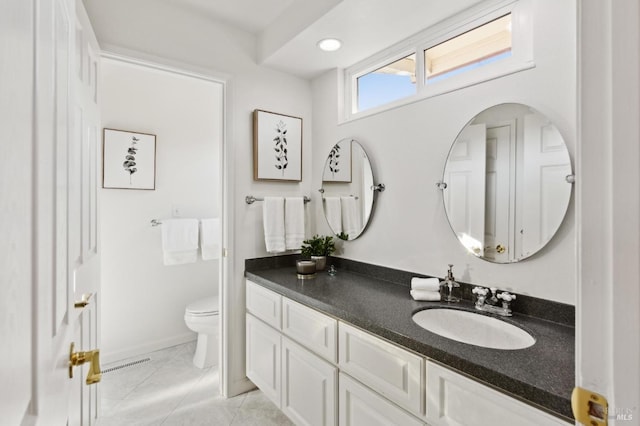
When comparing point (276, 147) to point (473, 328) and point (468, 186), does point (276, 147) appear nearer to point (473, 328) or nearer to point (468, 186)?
point (468, 186)

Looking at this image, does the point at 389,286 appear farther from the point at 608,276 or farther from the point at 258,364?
the point at 608,276

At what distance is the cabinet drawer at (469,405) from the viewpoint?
2.80ft

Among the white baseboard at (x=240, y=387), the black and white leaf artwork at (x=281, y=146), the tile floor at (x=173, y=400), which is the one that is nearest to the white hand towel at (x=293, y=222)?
the black and white leaf artwork at (x=281, y=146)

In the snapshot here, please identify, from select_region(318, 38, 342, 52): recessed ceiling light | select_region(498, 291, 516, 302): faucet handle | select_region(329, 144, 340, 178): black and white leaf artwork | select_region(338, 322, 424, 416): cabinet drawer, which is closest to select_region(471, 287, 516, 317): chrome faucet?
select_region(498, 291, 516, 302): faucet handle

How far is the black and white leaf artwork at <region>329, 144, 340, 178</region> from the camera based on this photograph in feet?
7.65

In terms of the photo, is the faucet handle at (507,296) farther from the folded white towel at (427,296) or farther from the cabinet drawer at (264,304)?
the cabinet drawer at (264,304)

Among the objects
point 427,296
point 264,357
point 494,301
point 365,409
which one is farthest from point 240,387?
point 494,301

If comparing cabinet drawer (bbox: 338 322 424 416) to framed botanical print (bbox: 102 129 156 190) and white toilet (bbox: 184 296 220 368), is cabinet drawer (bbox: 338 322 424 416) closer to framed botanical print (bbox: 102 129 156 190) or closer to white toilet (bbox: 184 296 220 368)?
white toilet (bbox: 184 296 220 368)

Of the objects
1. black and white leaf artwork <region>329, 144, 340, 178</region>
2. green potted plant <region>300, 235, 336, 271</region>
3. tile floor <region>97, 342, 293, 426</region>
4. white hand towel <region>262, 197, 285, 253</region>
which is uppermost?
black and white leaf artwork <region>329, 144, 340, 178</region>

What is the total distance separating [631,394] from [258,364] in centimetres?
203

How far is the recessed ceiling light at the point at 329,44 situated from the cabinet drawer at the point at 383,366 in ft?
5.39

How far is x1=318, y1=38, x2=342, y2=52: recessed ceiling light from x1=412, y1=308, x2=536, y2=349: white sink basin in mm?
1636

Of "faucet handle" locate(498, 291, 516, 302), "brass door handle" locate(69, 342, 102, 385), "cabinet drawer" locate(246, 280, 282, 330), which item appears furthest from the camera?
"cabinet drawer" locate(246, 280, 282, 330)

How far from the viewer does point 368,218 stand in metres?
2.08
